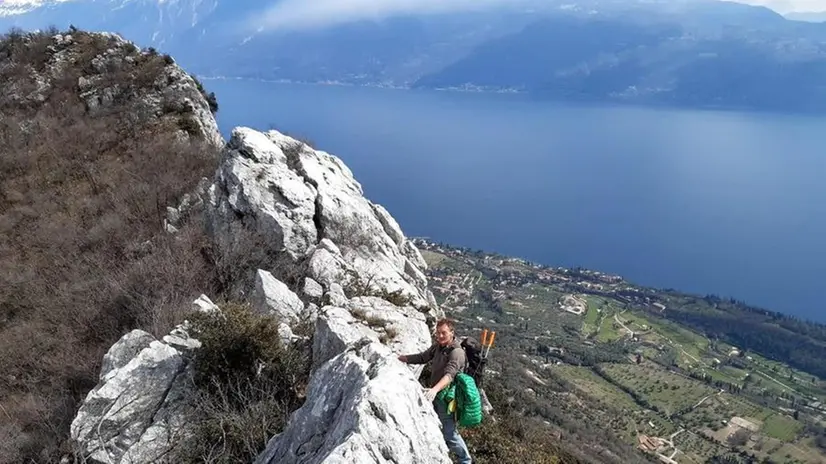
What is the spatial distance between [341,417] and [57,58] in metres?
36.0

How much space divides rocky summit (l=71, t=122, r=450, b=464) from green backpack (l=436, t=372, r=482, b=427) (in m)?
0.53

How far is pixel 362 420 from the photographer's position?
18.9 feet

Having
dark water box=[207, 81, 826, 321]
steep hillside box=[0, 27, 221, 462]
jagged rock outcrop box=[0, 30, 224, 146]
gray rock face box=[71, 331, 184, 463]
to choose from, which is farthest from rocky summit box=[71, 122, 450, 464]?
dark water box=[207, 81, 826, 321]

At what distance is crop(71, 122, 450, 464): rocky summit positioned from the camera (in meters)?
6.23

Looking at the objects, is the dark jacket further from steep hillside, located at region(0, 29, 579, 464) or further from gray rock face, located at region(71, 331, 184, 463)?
gray rock face, located at region(71, 331, 184, 463)

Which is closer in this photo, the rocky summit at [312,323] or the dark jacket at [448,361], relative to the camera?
the rocky summit at [312,323]

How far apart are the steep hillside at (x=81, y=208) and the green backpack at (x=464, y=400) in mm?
6637

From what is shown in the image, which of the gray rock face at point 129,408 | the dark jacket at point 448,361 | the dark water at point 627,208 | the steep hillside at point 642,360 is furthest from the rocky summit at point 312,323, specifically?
the dark water at point 627,208

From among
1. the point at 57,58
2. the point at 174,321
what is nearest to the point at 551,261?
the point at 57,58

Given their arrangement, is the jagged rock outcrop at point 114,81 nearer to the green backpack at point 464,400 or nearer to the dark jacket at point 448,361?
the dark jacket at point 448,361

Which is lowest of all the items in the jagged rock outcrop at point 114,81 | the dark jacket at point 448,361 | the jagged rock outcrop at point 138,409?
the jagged rock outcrop at point 138,409

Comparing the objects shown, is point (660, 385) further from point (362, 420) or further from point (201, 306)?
point (362, 420)

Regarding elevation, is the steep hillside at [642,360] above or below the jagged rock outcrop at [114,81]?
below

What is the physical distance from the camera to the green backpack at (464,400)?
6953 millimetres
